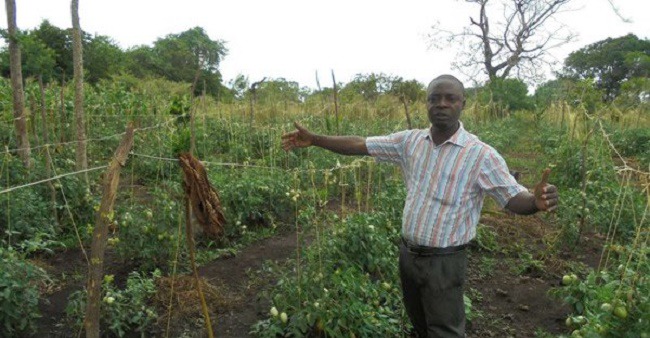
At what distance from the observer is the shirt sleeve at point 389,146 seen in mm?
2691

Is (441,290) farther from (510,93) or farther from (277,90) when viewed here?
(510,93)

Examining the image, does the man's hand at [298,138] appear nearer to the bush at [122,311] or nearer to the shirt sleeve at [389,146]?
the shirt sleeve at [389,146]

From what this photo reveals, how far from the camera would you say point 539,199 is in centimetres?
215

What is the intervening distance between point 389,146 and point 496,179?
1.93 ft

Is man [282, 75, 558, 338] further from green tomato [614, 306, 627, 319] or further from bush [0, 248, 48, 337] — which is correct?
bush [0, 248, 48, 337]

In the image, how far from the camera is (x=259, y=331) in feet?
10.3

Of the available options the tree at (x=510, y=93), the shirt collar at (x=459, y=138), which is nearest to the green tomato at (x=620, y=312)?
the shirt collar at (x=459, y=138)

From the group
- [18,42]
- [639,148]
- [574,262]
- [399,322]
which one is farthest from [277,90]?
[399,322]

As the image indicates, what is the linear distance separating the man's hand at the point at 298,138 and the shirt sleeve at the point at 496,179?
97 cm

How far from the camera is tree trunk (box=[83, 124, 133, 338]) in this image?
1994mm

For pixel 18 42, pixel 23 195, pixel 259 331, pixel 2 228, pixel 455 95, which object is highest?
pixel 18 42

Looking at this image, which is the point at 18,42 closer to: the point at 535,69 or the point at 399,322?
the point at 399,322

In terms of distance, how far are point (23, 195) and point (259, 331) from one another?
219 centimetres

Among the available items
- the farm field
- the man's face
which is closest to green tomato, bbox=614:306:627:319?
the farm field
